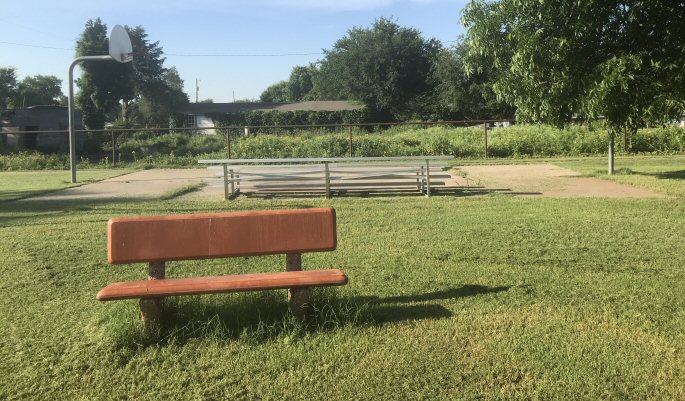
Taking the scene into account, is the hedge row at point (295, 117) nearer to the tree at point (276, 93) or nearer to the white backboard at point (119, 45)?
the white backboard at point (119, 45)

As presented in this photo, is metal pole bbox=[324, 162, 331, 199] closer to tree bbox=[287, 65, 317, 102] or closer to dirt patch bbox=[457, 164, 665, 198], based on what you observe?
dirt patch bbox=[457, 164, 665, 198]

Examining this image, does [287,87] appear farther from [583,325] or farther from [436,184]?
[583,325]

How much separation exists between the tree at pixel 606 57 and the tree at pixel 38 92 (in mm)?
83531

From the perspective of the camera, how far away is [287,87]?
11794cm

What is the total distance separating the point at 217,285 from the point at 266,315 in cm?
56

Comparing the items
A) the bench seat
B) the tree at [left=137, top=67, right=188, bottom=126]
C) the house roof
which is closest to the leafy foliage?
the bench seat

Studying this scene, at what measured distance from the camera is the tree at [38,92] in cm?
7994

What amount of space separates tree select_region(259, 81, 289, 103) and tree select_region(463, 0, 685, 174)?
111 m

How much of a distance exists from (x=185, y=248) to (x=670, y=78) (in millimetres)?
6650

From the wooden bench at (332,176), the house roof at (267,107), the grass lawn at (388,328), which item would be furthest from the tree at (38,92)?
A: the grass lawn at (388,328)

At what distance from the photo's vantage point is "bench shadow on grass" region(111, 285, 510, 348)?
3.68 metres

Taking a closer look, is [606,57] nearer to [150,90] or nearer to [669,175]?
[669,175]

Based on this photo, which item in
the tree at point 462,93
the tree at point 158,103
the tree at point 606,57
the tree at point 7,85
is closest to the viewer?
the tree at point 606,57

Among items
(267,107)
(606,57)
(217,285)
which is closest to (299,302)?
(217,285)
